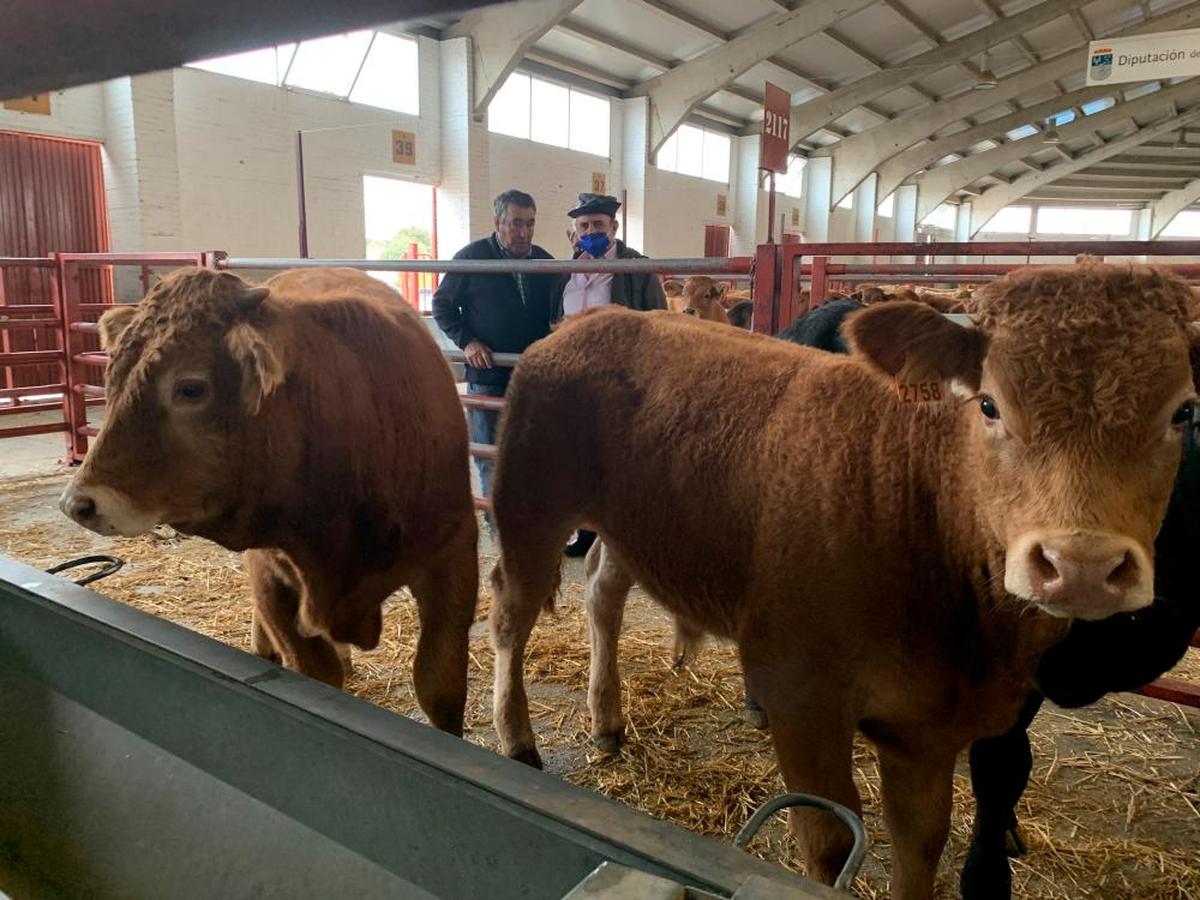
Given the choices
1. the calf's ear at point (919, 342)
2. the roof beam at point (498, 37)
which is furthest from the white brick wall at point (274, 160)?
the calf's ear at point (919, 342)

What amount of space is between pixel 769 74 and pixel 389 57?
905 centimetres

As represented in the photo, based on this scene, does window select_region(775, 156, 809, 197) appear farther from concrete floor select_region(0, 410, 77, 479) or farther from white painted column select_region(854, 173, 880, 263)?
concrete floor select_region(0, 410, 77, 479)

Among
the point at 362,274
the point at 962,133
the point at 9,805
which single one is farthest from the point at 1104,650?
the point at 962,133

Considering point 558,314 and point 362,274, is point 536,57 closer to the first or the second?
point 558,314

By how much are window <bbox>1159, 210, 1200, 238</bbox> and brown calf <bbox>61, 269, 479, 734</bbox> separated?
43172 millimetres

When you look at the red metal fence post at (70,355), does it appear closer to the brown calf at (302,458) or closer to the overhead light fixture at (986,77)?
the brown calf at (302,458)

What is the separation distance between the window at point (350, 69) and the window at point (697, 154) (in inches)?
259

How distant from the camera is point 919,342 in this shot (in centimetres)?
A: 165

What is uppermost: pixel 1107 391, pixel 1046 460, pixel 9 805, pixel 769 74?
pixel 769 74

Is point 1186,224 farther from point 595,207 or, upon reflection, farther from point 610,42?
point 595,207

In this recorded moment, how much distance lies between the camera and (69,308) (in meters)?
6.82

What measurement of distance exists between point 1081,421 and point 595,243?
3.25m

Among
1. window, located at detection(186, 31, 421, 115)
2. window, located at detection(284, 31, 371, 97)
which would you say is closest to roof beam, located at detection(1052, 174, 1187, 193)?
window, located at detection(186, 31, 421, 115)

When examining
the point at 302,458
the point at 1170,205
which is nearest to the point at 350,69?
the point at 302,458
